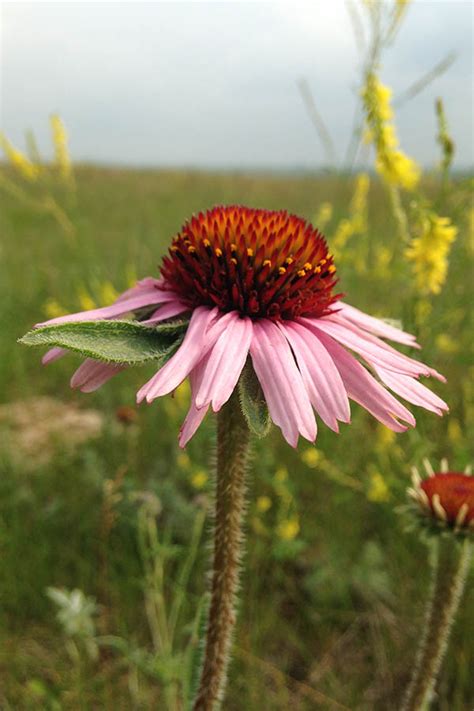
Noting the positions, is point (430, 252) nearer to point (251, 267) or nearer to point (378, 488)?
point (378, 488)

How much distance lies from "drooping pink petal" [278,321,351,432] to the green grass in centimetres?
81

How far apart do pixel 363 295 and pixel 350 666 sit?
2.17 meters

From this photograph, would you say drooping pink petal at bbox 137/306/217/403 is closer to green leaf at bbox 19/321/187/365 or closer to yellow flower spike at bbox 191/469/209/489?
green leaf at bbox 19/321/187/365

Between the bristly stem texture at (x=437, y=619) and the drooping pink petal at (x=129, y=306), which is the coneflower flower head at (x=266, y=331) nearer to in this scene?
the drooping pink petal at (x=129, y=306)

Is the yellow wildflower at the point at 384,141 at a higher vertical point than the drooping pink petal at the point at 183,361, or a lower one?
higher

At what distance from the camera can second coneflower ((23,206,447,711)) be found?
806 mm

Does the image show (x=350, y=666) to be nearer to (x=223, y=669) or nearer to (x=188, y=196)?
(x=223, y=669)

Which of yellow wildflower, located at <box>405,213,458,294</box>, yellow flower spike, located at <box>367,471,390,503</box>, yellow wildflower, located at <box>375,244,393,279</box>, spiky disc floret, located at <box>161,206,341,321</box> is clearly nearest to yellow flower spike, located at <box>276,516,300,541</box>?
yellow flower spike, located at <box>367,471,390,503</box>

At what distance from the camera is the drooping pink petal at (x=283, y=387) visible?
0.76m

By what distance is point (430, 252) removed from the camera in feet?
5.67

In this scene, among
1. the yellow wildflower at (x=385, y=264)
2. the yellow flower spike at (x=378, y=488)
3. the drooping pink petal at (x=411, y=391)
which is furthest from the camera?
the yellow wildflower at (x=385, y=264)

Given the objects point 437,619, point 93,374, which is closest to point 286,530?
point 437,619

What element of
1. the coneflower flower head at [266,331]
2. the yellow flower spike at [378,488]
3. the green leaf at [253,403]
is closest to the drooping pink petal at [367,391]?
the coneflower flower head at [266,331]

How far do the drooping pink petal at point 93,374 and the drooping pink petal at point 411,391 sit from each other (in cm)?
40
